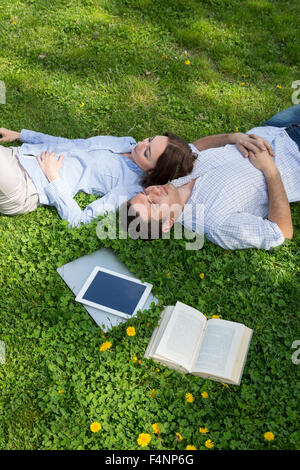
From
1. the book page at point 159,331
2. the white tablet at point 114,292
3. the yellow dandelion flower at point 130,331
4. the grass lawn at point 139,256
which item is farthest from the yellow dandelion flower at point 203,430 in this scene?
the white tablet at point 114,292

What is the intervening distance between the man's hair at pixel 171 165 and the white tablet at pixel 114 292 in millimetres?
888

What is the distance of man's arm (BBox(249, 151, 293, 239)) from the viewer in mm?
3443

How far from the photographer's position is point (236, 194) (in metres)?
3.46

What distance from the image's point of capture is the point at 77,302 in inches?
126

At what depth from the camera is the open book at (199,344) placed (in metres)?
2.80

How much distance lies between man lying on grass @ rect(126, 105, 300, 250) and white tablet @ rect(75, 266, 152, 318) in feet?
1.59
